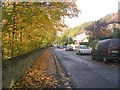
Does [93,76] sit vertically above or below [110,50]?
below

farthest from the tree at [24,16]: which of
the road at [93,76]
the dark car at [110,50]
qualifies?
the dark car at [110,50]

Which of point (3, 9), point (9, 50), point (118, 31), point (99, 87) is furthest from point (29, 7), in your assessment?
point (118, 31)

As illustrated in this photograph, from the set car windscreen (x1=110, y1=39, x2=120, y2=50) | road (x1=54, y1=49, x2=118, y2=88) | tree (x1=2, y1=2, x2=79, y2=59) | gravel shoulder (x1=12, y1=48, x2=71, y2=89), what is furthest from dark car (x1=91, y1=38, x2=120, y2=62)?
gravel shoulder (x1=12, y1=48, x2=71, y2=89)

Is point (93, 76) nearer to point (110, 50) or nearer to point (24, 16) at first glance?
point (24, 16)

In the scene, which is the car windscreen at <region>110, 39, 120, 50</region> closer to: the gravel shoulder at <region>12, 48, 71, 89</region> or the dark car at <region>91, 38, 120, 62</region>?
the dark car at <region>91, 38, 120, 62</region>

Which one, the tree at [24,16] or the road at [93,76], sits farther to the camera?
the tree at [24,16]

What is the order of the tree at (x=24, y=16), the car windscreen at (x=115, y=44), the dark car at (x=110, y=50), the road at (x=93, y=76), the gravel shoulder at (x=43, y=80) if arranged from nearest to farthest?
the gravel shoulder at (x=43, y=80) < the road at (x=93, y=76) < the tree at (x=24, y=16) < the dark car at (x=110, y=50) < the car windscreen at (x=115, y=44)

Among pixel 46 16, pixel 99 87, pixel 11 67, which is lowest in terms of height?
pixel 99 87

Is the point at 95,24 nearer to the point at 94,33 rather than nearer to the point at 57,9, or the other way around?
the point at 94,33

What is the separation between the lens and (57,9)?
14297mm

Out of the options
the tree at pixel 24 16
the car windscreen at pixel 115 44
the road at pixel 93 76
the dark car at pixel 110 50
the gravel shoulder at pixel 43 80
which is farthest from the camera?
the car windscreen at pixel 115 44

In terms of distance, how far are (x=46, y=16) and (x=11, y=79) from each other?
5.33 m

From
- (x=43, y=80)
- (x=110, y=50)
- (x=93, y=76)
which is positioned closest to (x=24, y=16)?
(x=43, y=80)

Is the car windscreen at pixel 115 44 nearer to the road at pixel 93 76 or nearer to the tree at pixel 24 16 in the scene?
the road at pixel 93 76
